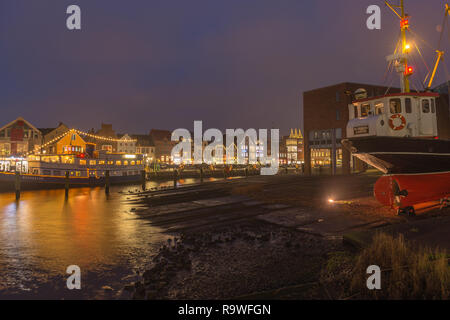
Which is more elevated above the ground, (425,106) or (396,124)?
(425,106)

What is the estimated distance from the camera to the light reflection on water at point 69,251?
224 inches

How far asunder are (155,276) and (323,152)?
6953cm

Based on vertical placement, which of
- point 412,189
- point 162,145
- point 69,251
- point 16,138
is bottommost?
point 69,251

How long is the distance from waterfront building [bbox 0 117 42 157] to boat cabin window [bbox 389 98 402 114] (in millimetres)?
60096

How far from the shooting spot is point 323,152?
69.9 meters

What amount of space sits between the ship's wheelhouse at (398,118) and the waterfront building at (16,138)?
59310mm

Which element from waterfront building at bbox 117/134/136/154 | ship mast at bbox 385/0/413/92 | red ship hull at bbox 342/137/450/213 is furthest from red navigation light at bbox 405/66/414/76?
waterfront building at bbox 117/134/136/154

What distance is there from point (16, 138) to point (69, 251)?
57.7 meters

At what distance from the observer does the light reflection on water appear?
5.69 m

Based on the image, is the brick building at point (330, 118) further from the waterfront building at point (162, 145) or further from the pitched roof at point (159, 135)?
the pitched roof at point (159, 135)

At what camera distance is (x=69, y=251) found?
7.84m

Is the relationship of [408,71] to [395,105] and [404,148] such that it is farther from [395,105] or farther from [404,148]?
[404,148]

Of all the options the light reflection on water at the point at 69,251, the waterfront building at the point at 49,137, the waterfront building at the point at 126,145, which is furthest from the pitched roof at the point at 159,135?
the light reflection on water at the point at 69,251

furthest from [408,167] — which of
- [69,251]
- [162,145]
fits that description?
[162,145]
